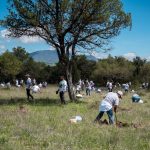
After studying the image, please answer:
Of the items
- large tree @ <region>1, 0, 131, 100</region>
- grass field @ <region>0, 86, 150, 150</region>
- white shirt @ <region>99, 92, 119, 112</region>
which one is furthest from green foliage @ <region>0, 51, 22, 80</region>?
white shirt @ <region>99, 92, 119, 112</region>

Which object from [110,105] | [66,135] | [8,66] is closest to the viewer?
[66,135]

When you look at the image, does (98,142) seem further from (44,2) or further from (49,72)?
(49,72)

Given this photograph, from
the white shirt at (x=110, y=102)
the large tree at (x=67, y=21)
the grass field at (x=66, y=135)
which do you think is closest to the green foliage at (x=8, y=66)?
the large tree at (x=67, y=21)

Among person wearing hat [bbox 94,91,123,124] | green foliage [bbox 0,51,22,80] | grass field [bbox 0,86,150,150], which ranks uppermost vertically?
green foliage [bbox 0,51,22,80]

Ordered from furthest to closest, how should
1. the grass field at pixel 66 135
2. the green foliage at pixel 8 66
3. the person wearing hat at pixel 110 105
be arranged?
the green foliage at pixel 8 66 < the person wearing hat at pixel 110 105 < the grass field at pixel 66 135

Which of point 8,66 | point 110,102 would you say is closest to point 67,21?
point 110,102

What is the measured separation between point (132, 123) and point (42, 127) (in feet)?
14.9

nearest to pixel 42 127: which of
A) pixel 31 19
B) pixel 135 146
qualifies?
pixel 135 146

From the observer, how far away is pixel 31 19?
30.9 metres

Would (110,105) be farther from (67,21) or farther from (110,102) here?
(67,21)

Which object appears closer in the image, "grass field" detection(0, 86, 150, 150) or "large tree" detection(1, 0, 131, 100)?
"grass field" detection(0, 86, 150, 150)

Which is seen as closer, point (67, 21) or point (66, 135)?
point (66, 135)

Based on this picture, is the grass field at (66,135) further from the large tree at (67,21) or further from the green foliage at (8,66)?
the green foliage at (8,66)

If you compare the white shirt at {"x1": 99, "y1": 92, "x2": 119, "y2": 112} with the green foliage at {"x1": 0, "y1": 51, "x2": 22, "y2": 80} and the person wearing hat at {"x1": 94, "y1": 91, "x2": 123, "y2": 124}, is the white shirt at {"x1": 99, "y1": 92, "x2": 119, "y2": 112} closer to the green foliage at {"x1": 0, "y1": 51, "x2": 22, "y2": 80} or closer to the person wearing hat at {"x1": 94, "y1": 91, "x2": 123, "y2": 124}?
the person wearing hat at {"x1": 94, "y1": 91, "x2": 123, "y2": 124}
